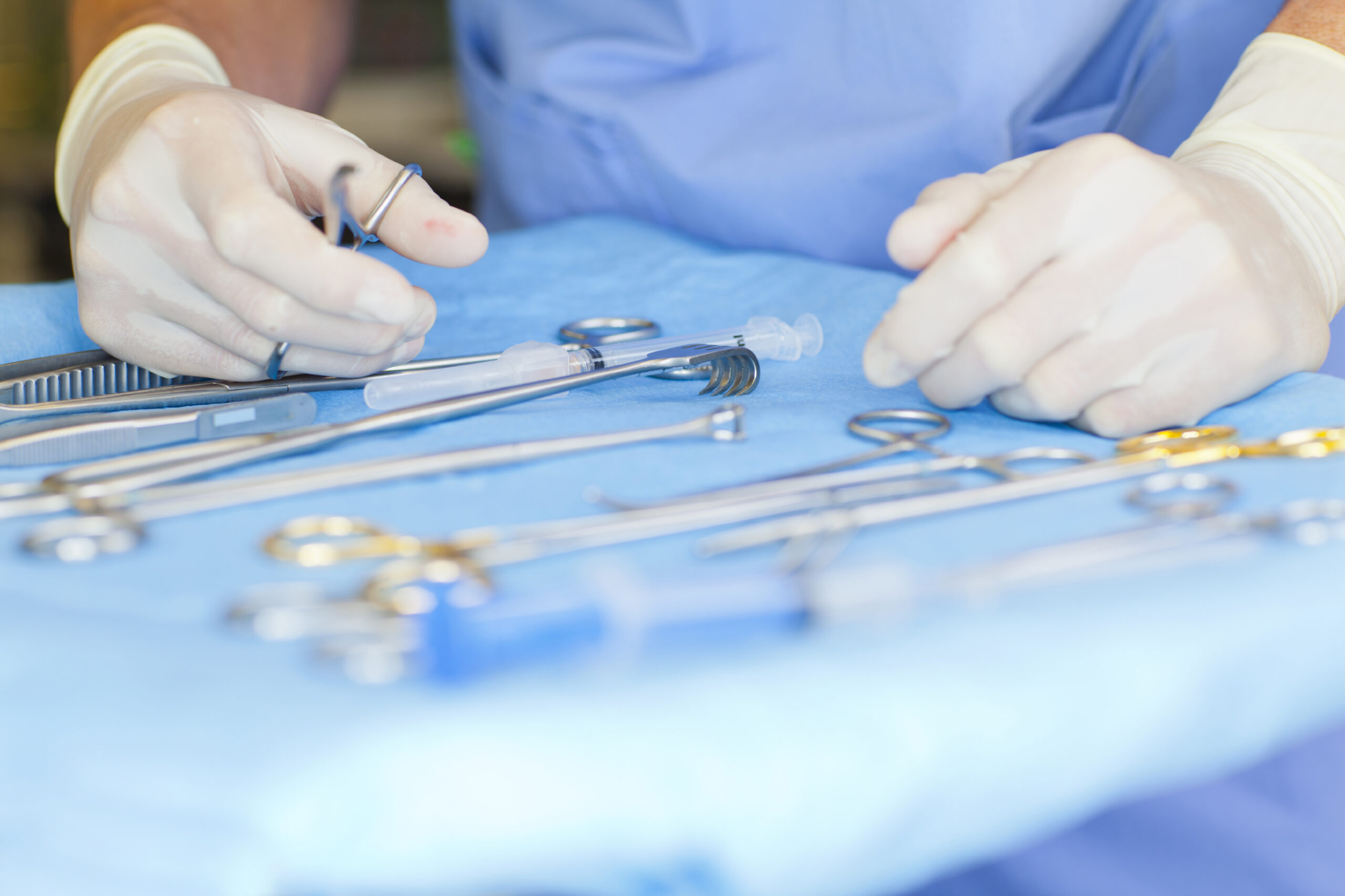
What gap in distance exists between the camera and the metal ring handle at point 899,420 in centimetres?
66

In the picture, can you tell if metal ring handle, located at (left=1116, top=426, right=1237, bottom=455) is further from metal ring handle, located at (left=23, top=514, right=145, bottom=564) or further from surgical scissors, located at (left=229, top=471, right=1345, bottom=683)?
metal ring handle, located at (left=23, top=514, right=145, bottom=564)

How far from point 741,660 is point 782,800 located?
0.06 metres

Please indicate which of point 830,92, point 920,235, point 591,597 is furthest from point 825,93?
point 591,597

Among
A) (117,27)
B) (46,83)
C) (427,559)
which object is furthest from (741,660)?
(46,83)

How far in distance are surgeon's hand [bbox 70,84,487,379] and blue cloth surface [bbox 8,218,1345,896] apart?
0.71ft

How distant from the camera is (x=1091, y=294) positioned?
26.8 inches

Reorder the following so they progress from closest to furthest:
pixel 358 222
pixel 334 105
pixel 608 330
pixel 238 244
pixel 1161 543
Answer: pixel 1161 543 → pixel 238 244 → pixel 358 222 → pixel 608 330 → pixel 334 105

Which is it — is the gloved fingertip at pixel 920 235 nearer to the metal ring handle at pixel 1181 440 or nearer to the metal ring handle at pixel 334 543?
the metal ring handle at pixel 1181 440

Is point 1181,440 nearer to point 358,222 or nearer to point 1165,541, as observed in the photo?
point 1165,541

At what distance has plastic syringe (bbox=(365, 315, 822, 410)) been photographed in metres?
0.74

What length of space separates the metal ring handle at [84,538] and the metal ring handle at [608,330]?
46 cm

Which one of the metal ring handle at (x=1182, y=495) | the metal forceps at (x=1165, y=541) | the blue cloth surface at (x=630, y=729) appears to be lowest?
the blue cloth surface at (x=630, y=729)

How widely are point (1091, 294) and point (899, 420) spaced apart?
0.48ft

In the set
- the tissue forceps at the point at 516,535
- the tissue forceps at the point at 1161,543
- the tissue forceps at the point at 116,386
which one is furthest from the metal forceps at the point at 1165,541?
the tissue forceps at the point at 116,386
